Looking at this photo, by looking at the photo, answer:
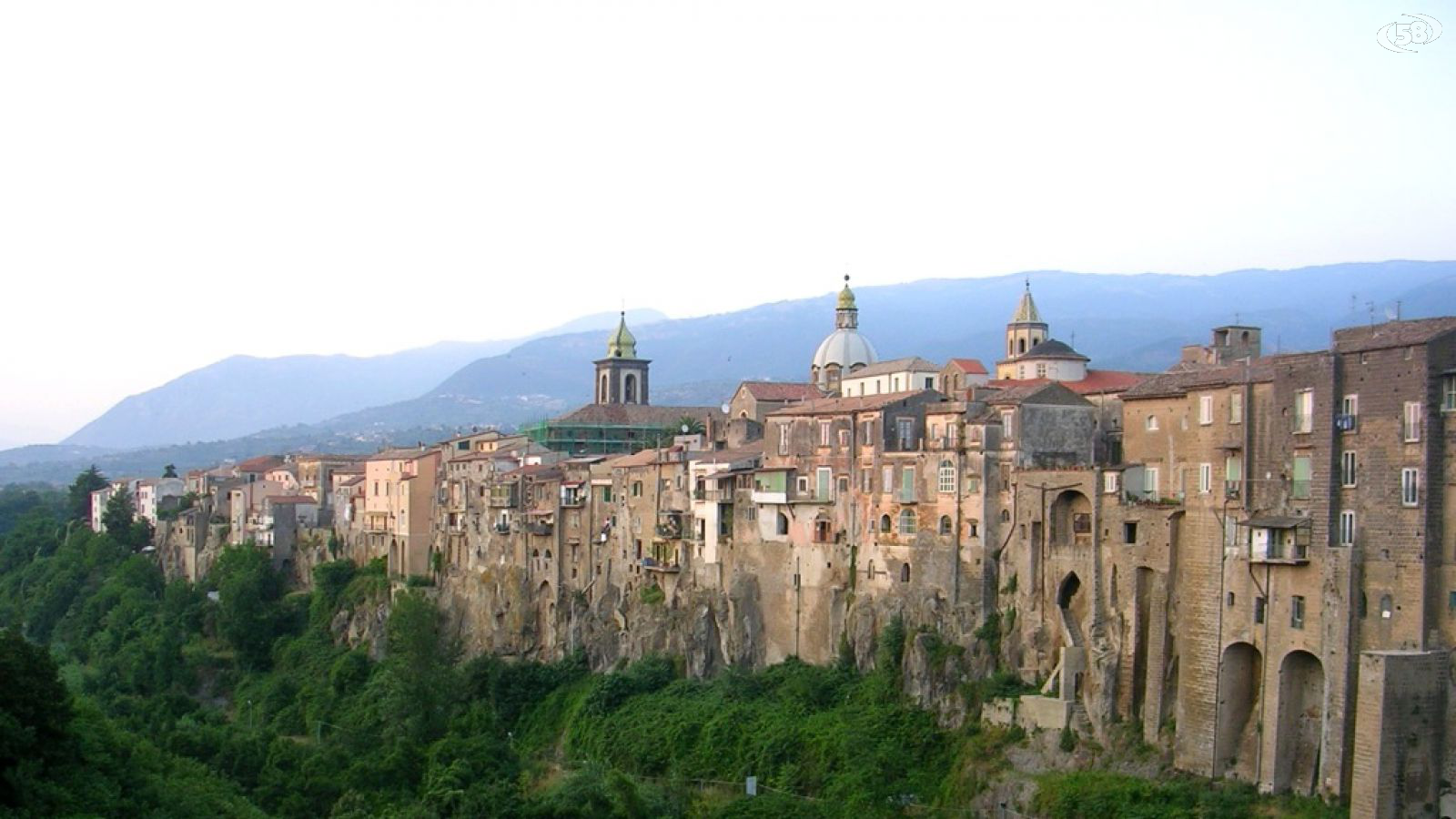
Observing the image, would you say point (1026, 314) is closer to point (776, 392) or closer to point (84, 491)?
point (776, 392)

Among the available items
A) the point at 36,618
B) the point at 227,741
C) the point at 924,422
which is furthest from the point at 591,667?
the point at 36,618

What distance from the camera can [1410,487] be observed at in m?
40.2

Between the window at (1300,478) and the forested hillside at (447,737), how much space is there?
7.67m

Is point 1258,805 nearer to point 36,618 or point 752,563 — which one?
point 752,563

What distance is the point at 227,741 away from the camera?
200 feet

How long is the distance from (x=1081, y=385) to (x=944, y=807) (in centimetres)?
1842

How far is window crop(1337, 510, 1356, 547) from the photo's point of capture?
4134 centimetres

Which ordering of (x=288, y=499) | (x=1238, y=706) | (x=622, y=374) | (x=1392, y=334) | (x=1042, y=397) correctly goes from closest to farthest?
(x=1392, y=334) < (x=1238, y=706) < (x=1042, y=397) < (x=288, y=499) < (x=622, y=374)

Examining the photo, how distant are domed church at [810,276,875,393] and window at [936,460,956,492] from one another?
3388 cm

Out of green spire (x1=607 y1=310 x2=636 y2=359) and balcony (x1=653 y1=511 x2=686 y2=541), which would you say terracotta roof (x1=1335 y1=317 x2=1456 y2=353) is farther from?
green spire (x1=607 y1=310 x2=636 y2=359)

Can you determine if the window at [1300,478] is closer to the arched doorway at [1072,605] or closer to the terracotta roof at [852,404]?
the arched doorway at [1072,605]

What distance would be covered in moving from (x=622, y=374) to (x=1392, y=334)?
72.1m

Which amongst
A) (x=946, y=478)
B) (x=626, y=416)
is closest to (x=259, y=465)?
(x=626, y=416)

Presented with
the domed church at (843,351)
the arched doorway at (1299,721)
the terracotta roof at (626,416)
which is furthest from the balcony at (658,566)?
the arched doorway at (1299,721)
